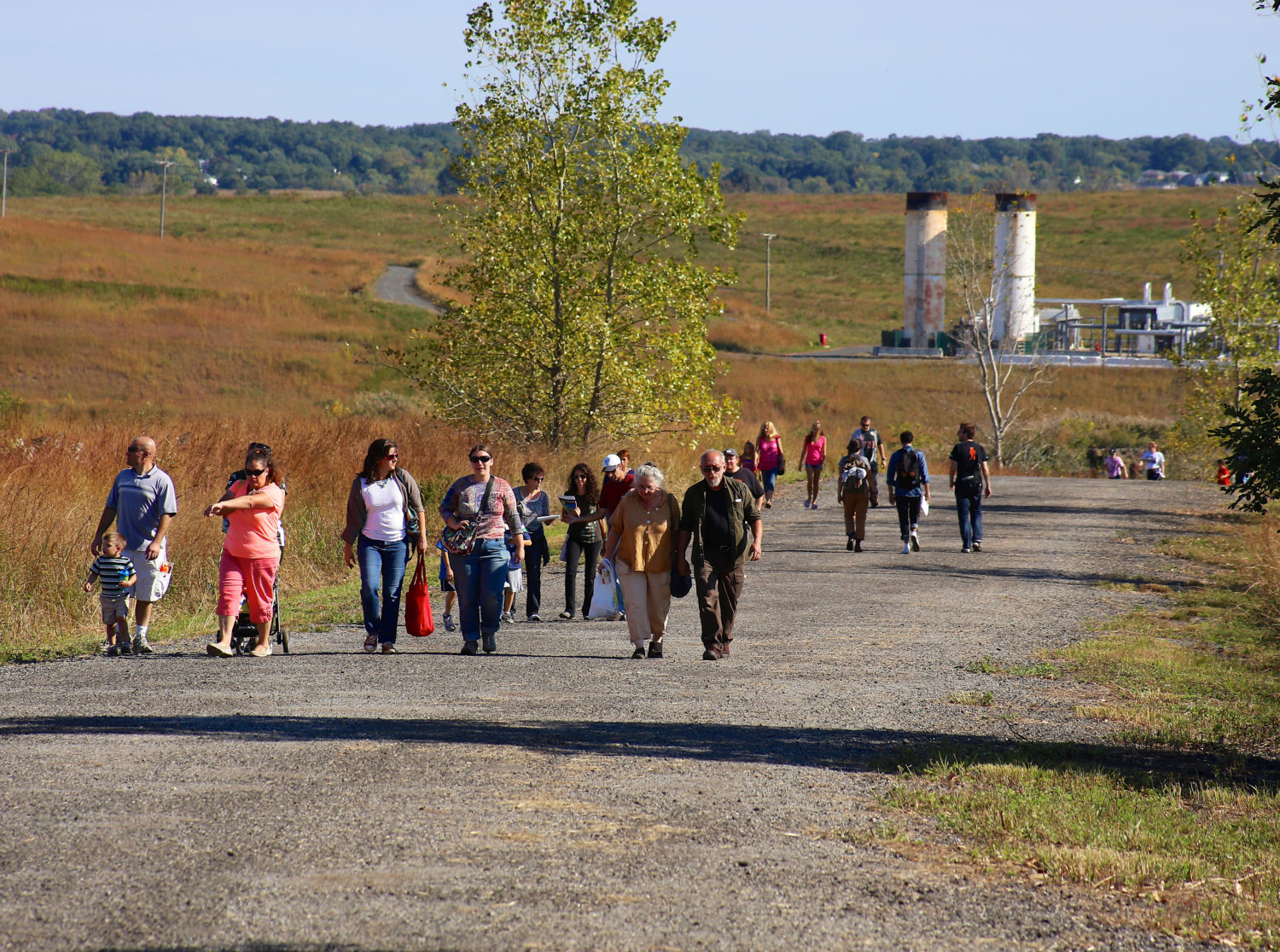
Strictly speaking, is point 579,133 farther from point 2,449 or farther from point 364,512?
point 364,512

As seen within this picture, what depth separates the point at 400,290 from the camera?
81.9 meters

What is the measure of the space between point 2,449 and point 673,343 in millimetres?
11999

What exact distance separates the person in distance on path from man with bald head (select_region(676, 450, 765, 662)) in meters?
8.42

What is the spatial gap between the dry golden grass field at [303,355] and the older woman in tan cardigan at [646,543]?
5.12 metres

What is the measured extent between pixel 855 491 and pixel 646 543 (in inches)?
366

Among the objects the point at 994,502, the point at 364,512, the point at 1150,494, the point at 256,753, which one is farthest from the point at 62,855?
the point at 1150,494

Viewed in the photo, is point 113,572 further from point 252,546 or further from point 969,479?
point 969,479

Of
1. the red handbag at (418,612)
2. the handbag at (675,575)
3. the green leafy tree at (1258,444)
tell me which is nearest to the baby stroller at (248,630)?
the red handbag at (418,612)

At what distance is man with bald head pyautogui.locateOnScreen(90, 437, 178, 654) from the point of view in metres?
11.3

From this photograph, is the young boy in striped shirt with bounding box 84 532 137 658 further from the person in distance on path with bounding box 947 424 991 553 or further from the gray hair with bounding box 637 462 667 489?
the person in distance on path with bounding box 947 424 991 553

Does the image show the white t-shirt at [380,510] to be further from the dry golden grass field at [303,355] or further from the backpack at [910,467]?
the backpack at [910,467]

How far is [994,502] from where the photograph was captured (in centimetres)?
3141

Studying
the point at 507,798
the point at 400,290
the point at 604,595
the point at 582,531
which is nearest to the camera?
the point at 507,798

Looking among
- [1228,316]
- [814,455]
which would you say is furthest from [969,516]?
[1228,316]
